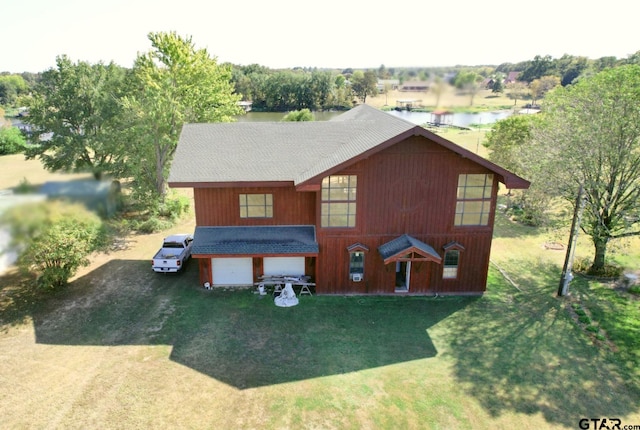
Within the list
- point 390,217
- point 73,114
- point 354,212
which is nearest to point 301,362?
point 354,212

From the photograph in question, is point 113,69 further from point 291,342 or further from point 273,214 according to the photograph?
point 291,342

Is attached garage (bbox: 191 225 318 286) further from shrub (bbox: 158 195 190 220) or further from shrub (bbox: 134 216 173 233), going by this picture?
shrub (bbox: 158 195 190 220)

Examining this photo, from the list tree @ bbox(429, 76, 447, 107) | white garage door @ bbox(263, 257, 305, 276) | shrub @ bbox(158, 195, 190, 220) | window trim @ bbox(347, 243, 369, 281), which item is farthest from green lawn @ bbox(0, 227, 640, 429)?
shrub @ bbox(158, 195, 190, 220)

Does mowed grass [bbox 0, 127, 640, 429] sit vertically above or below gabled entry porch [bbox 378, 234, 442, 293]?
below

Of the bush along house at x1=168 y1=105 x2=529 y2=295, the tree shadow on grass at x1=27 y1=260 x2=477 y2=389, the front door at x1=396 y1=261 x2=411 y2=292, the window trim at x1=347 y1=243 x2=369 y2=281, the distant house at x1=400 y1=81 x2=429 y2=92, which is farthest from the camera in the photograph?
the front door at x1=396 y1=261 x2=411 y2=292

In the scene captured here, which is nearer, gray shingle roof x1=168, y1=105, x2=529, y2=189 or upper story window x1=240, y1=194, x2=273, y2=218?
gray shingle roof x1=168, y1=105, x2=529, y2=189

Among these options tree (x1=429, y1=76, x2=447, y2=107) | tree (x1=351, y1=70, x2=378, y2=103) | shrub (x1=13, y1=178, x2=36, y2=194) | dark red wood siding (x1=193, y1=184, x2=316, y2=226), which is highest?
tree (x1=351, y1=70, x2=378, y2=103)
